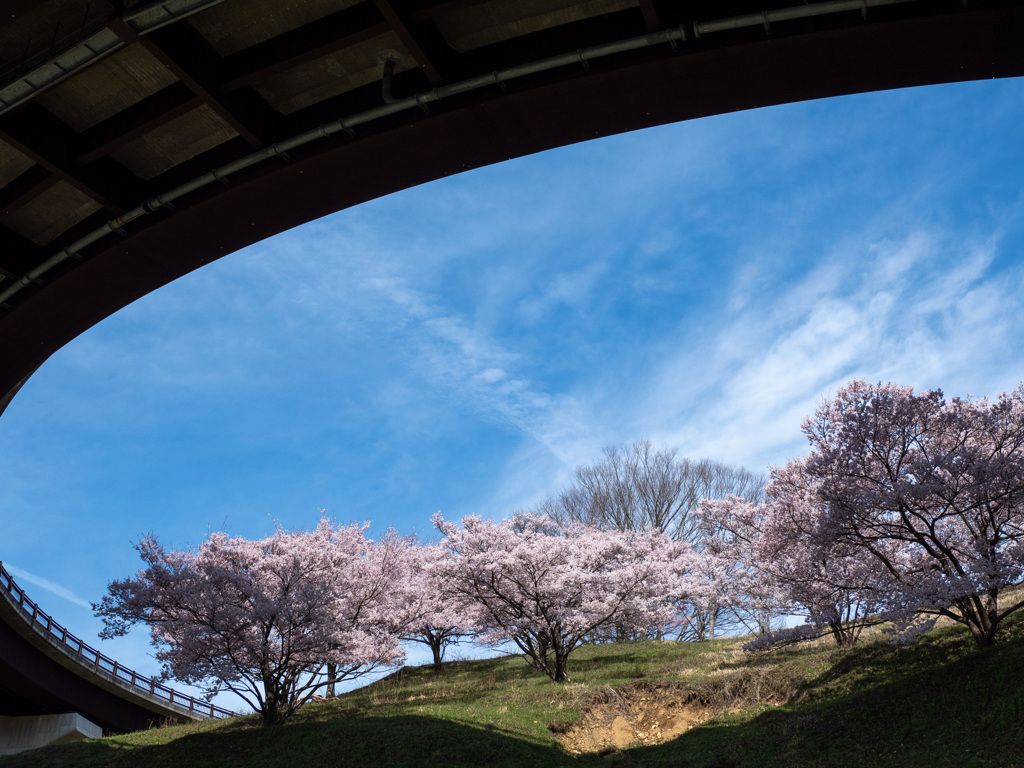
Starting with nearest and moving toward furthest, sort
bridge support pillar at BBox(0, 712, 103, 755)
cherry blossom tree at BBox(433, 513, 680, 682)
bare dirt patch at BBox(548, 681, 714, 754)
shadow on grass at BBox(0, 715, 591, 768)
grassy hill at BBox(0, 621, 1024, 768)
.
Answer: grassy hill at BBox(0, 621, 1024, 768) → shadow on grass at BBox(0, 715, 591, 768) → bare dirt patch at BBox(548, 681, 714, 754) → cherry blossom tree at BBox(433, 513, 680, 682) → bridge support pillar at BBox(0, 712, 103, 755)

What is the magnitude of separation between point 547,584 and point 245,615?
8183mm

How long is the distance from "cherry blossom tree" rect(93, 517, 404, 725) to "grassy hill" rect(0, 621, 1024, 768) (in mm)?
1361

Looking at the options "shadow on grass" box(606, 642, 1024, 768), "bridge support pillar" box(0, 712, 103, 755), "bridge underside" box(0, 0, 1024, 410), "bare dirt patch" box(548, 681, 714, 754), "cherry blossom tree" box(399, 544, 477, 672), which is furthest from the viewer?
"bridge support pillar" box(0, 712, 103, 755)

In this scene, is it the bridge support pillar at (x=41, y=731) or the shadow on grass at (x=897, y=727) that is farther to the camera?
the bridge support pillar at (x=41, y=731)

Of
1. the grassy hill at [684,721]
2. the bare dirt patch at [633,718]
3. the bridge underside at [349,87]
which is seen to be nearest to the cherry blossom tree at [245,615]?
the grassy hill at [684,721]

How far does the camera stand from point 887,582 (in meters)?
11.7

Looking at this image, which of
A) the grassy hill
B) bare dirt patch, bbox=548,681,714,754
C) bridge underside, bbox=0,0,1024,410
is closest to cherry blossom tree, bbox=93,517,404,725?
the grassy hill

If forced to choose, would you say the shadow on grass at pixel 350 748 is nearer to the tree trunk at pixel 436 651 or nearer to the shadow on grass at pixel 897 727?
the shadow on grass at pixel 897 727

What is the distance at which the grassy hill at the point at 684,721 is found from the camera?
927 centimetres

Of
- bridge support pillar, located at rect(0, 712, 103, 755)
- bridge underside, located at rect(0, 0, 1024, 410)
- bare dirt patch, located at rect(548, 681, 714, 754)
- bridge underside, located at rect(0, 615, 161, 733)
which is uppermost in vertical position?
bridge underside, located at rect(0, 0, 1024, 410)

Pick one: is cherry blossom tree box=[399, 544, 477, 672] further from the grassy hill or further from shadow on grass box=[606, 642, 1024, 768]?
shadow on grass box=[606, 642, 1024, 768]

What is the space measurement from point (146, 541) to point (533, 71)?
16.7 metres

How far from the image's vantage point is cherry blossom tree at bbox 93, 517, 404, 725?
1568 centimetres

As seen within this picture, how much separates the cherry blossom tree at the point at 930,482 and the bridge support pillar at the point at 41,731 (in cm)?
2889
